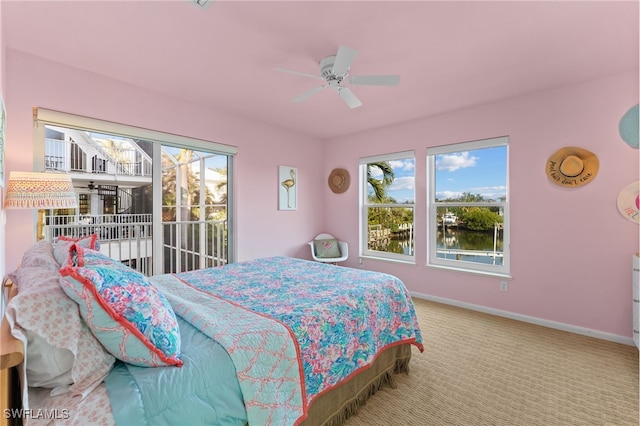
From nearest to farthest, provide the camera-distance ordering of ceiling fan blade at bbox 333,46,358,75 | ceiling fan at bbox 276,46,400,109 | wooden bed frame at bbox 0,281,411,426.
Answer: wooden bed frame at bbox 0,281,411,426 < ceiling fan blade at bbox 333,46,358,75 < ceiling fan at bbox 276,46,400,109

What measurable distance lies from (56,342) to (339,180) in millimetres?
4310

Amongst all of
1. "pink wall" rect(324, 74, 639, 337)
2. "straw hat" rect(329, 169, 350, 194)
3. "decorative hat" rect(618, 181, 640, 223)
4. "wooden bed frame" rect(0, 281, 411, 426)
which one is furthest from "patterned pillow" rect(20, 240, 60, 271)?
"decorative hat" rect(618, 181, 640, 223)

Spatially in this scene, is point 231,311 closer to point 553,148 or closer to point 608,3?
point 608,3

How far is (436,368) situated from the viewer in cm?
226

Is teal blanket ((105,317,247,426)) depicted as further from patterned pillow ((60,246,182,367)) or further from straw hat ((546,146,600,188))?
straw hat ((546,146,600,188))

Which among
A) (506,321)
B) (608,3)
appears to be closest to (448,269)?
(506,321)

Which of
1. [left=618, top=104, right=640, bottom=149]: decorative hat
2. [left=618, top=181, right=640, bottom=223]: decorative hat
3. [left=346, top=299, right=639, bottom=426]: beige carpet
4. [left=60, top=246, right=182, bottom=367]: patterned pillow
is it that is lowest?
[left=346, top=299, right=639, bottom=426]: beige carpet

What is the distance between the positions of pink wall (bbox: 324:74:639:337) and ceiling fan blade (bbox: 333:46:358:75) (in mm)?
2228

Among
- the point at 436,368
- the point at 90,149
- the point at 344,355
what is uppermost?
the point at 90,149

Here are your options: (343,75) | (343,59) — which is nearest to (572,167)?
(343,75)

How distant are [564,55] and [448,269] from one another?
2550 mm

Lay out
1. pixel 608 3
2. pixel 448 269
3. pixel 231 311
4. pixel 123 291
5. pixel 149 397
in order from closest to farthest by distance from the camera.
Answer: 1. pixel 149 397
2. pixel 123 291
3. pixel 231 311
4. pixel 608 3
5. pixel 448 269

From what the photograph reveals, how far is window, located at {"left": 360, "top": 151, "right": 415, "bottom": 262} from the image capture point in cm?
428

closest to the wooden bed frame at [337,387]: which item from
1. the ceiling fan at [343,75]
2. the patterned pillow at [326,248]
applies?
the ceiling fan at [343,75]
